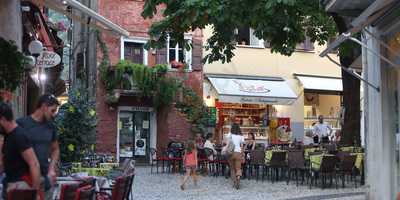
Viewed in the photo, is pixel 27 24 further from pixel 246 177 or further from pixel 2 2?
pixel 246 177

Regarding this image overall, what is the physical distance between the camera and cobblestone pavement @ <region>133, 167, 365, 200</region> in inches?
571

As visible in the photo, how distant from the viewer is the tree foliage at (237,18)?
11.9m

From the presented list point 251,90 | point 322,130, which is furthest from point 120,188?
point 251,90

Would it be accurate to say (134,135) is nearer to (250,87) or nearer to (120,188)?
(250,87)

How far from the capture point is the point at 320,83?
1190 inches

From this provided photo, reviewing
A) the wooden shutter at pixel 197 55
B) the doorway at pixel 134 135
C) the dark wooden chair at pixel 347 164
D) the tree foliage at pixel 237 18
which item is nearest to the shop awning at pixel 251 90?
the wooden shutter at pixel 197 55

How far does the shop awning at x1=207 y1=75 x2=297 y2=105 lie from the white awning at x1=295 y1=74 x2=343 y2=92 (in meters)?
1.03

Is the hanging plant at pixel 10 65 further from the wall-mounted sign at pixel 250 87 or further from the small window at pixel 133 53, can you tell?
the wall-mounted sign at pixel 250 87

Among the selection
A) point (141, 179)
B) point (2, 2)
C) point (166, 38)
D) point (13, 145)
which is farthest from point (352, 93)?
point (13, 145)

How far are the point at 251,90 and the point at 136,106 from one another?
4.95 metres

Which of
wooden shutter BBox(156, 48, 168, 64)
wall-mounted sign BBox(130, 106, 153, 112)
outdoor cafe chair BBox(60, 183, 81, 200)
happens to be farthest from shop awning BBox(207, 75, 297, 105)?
outdoor cafe chair BBox(60, 183, 81, 200)

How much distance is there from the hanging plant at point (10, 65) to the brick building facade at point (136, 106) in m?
17.3

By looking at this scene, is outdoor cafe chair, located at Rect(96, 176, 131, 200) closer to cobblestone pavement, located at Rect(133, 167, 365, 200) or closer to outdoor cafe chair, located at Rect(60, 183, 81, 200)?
outdoor cafe chair, located at Rect(60, 183, 81, 200)

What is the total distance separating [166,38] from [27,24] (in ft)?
9.38
